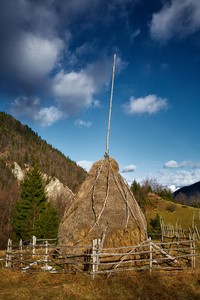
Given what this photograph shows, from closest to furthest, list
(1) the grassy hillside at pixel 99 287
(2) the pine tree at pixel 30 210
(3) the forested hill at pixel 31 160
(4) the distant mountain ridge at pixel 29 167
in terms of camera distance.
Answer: (1) the grassy hillside at pixel 99 287, (2) the pine tree at pixel 30 210, (4) the distant mountain ridge at pixel 29 167, (3) the forested hill at pixel 31 160

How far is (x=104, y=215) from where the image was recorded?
8719 mm

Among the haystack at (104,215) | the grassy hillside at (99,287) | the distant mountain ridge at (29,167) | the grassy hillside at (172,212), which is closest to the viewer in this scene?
the grassy hillside at (99,287)

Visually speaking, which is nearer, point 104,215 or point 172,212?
point 104,215

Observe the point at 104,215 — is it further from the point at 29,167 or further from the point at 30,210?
the point at 29,167

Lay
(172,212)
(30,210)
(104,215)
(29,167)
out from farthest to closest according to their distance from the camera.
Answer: (29,167) < (172,212) < (30,210) < (104,215)

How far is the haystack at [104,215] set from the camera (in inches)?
330

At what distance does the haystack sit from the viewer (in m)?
8.38

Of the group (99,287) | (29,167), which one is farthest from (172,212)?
(29,167)

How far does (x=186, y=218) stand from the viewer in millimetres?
42719

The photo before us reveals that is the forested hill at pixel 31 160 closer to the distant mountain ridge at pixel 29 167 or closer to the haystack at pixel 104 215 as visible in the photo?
the distant mountain ridge at pixel 29 167

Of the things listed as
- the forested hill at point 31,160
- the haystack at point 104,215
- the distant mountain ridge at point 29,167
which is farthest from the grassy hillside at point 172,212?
the forested hill at point 31,160

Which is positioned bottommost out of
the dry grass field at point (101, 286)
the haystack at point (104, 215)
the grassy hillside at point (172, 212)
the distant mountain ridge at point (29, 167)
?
the grassy hillside at point (172, 212)

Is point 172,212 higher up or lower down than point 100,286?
lower down

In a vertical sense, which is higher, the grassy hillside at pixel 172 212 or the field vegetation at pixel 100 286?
the field vegetation at pixel 100 286
